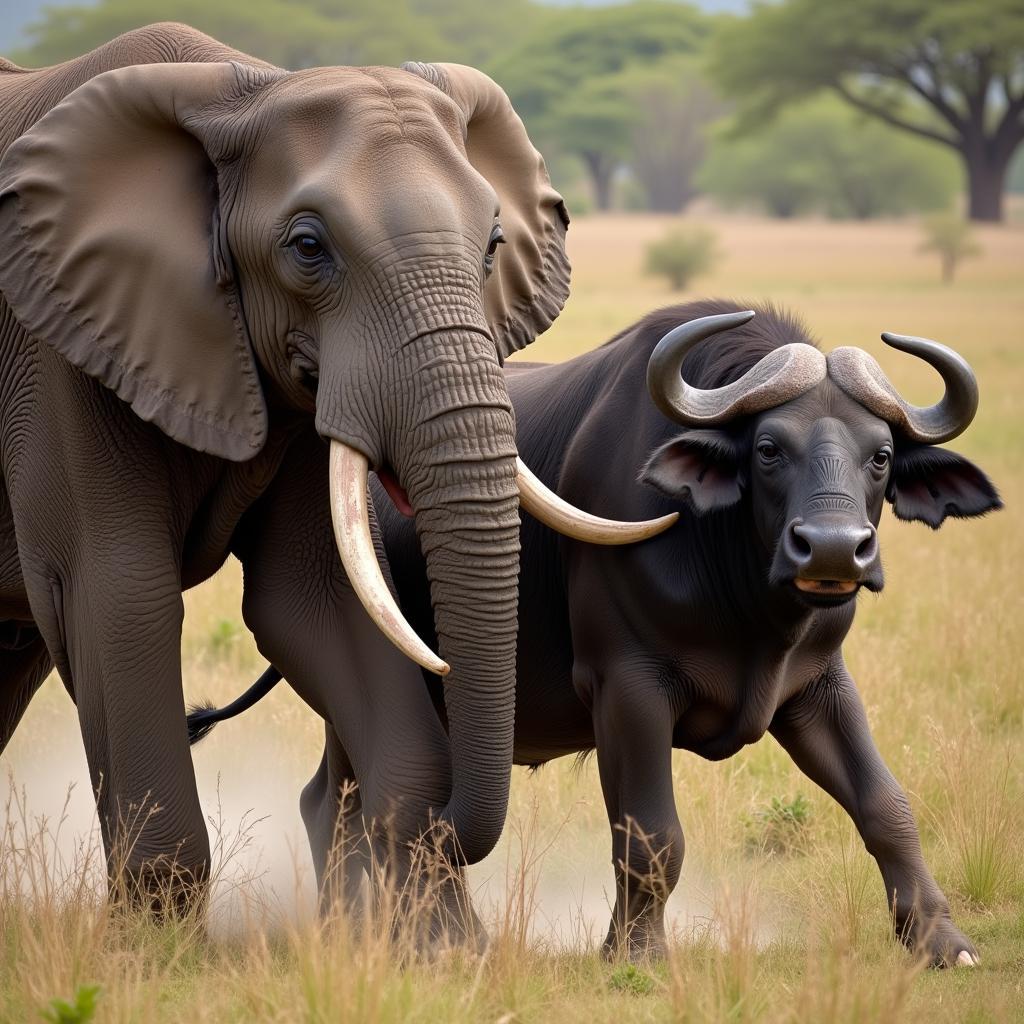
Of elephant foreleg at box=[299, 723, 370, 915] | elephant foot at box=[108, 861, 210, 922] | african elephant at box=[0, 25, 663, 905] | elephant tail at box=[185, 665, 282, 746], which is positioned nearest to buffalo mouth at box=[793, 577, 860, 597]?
african elephant at box=[0, 25, 663, 905]

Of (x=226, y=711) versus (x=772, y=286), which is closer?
(x=226, y=711)

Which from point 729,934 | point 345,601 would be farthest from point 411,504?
point 729,934

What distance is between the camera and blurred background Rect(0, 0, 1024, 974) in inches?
288

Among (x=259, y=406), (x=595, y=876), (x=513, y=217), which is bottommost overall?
(x=595, y=876)

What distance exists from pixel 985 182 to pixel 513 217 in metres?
61.8

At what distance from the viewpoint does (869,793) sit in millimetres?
6027

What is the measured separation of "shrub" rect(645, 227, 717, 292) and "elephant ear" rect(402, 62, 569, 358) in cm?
3678

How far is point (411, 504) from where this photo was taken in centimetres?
523

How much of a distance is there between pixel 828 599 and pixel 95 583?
2.31 meters

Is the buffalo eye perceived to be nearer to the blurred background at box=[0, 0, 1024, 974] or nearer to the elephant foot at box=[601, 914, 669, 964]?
the blurred background at box=[0, 0, 1024, 974]

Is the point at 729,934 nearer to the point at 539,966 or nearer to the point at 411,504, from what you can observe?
the point at 539,966

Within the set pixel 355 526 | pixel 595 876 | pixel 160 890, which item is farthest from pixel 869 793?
pixel 160 890

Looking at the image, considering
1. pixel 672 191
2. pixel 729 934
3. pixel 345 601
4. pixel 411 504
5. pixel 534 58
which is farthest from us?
pixel 672 191

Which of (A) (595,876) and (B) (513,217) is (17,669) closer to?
(A) (595,876)
